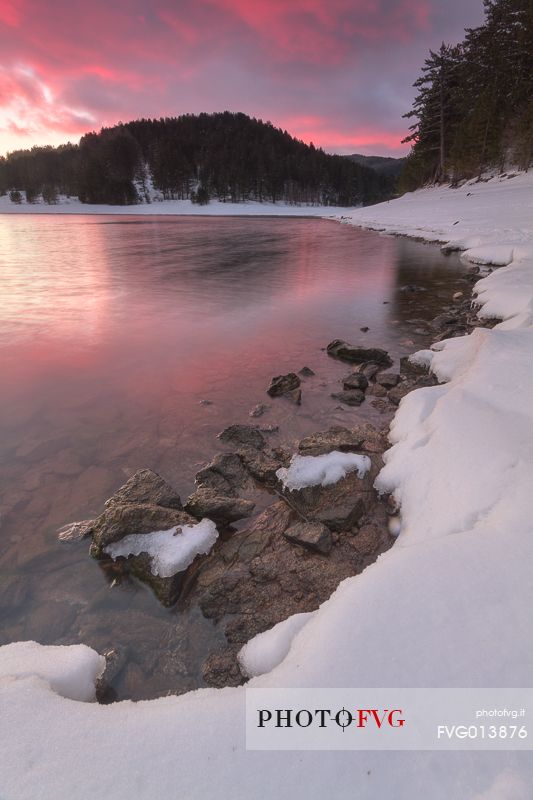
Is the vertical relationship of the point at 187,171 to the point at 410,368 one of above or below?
above

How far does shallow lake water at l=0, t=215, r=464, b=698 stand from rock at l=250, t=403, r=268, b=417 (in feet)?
0.50

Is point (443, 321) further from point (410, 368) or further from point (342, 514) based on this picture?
Result: point (342, 514)

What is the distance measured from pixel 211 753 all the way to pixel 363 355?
8697 millimetres

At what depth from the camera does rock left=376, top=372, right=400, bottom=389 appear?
8.09 m

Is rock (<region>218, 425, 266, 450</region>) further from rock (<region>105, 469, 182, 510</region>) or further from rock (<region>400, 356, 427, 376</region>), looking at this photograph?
rock (<region>400, 356, 427, 376</region>)

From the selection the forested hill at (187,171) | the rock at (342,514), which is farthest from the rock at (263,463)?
the forested hill at (187,171)

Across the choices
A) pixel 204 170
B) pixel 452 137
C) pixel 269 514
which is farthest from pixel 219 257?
pixel 204 170

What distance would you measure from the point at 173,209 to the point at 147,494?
129087 millimetres

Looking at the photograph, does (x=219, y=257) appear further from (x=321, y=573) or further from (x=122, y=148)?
(x=122, y=148)

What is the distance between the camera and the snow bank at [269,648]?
9.61 ft

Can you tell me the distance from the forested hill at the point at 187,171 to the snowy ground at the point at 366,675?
13273 centimetres

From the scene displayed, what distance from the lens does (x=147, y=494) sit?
487 cm

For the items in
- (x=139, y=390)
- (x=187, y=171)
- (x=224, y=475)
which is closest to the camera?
(x=224, y=475)

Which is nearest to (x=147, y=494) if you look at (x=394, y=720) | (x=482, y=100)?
(x=394, y=720)
